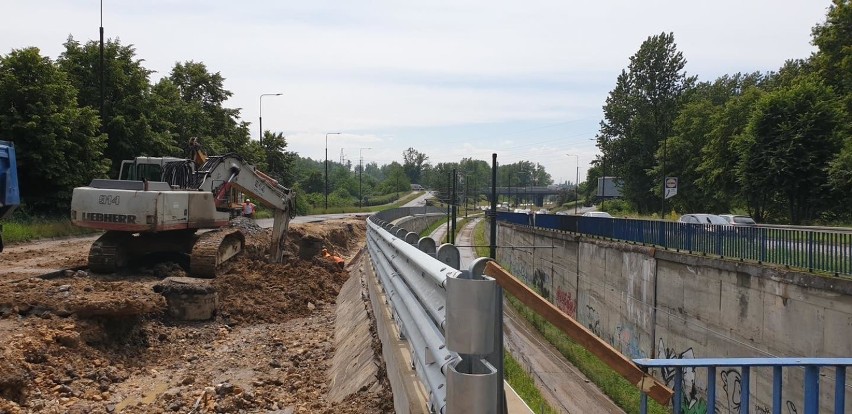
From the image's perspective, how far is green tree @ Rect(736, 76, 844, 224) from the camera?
2852cm

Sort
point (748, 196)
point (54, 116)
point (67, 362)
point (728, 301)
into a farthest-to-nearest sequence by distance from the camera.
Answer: point (748, 196)
point (54, 116)
point (728, 301)
point (67, 362)

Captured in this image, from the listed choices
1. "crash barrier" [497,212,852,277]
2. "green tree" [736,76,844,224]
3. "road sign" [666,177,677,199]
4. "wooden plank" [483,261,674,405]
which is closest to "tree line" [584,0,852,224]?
"green tree" [736,76,844,224]

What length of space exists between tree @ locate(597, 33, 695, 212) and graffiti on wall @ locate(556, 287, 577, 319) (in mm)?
36255

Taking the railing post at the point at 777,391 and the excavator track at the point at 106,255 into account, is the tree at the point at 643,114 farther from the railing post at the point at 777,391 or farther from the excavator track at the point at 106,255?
the railing post at the point at 777,391

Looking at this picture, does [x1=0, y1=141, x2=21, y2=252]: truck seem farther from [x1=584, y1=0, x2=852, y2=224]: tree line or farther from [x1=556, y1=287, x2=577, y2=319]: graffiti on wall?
[x1=584, y1=0, x2=852, y2=224]: tree line

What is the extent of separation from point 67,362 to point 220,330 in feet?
10.8

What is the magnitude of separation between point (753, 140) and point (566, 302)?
1271 centimetres

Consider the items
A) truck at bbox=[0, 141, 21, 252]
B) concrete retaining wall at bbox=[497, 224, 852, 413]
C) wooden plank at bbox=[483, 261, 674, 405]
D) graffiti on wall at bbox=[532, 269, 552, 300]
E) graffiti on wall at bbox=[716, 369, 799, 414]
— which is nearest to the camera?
wooden plank at bbox=[483, 261, 674, 405]

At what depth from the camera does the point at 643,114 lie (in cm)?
6531

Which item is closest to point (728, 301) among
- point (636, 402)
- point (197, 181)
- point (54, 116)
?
point (636, 402)

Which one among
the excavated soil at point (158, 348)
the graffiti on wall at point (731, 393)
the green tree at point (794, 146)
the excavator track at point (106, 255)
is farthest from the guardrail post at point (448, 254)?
the green tree at point (794, 146)

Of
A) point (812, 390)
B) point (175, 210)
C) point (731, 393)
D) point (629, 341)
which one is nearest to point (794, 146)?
point (629, 341)

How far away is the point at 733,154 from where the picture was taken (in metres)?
37.8

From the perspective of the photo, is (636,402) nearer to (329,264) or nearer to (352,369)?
(329,264)
